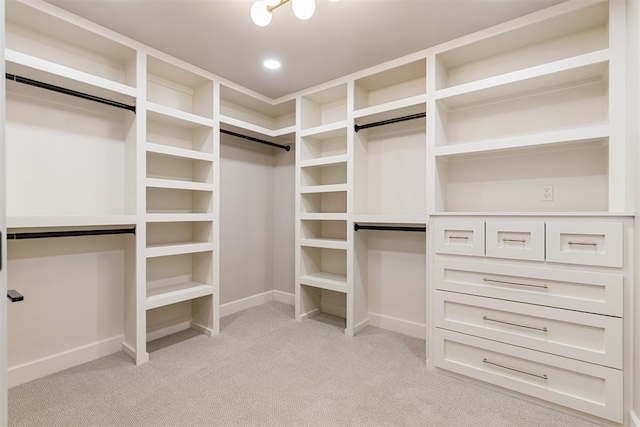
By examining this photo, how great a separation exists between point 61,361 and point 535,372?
10.7ft

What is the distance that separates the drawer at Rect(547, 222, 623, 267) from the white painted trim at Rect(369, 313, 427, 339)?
54.3 inches

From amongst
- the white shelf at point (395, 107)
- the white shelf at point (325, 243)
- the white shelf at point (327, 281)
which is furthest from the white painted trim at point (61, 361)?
the white shelf at point (395, 107)

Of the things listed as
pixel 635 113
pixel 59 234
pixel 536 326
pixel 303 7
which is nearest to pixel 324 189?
pixel 303 7

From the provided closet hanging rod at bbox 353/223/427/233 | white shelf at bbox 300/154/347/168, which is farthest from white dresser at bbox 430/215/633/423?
white shelf at bbox 300/154/347/168

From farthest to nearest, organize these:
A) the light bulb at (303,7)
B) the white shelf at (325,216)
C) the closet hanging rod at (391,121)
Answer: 1. the white shelf at (325,216)
2. the closet hanging rod at (391,121)
3. the light bulb at (303,7)

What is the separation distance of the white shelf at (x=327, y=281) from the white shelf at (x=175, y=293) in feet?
3.16

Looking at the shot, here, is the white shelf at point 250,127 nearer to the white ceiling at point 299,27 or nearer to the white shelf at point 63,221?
the white ceiling at point 299,27

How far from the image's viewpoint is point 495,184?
2510mm

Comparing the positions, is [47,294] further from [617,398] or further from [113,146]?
[617,398]

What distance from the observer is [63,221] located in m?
2.09

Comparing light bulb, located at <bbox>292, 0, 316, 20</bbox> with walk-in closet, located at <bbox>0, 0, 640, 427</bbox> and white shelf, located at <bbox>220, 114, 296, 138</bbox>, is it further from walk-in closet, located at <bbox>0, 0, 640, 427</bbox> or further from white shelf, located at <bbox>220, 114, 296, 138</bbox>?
white shelf, located at <bbox>220, 114, 296, 138</bbox>

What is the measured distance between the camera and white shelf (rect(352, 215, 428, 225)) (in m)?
2.62

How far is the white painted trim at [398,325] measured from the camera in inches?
116

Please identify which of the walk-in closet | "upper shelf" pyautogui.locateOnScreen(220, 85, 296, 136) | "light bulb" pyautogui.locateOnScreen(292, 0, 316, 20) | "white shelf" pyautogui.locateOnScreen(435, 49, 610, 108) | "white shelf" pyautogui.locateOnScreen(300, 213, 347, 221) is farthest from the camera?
"upper shelf" pyautogui.locateOnScreen(220, 85, 296, 136)
